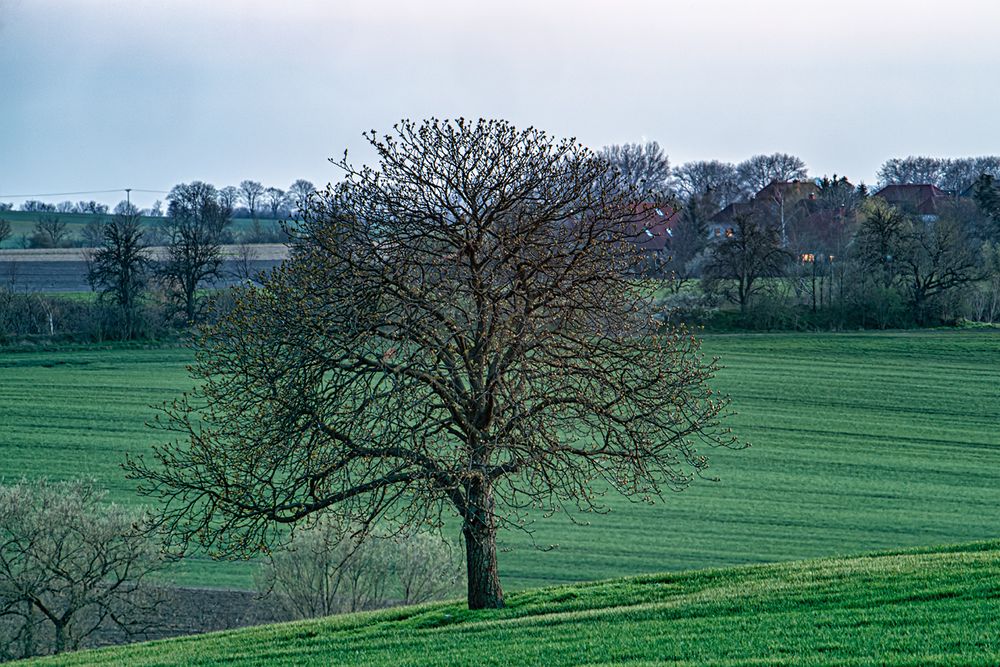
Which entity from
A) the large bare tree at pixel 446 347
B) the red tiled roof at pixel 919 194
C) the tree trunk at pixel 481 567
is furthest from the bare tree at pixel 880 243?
the tree trunk at pixel 481 567

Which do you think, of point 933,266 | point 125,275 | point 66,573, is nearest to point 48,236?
point 125,275

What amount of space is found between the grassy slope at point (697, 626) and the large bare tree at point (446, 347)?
1.80 metres

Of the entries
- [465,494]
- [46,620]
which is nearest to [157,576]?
[46,620]

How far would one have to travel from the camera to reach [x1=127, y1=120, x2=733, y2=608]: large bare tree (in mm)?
16641

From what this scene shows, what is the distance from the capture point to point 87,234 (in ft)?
354

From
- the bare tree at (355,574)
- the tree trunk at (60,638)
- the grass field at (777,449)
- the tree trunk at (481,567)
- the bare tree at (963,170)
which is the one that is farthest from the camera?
the bare tree at (963,170)

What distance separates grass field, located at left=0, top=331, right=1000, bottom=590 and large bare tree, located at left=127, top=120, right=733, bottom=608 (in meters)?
12.7

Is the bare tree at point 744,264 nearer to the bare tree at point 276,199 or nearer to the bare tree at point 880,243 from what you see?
the bare tree at point 880,243

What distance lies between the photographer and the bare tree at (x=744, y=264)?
66250 millimetres

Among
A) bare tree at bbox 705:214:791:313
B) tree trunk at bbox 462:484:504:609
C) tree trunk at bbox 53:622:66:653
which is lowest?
tree trunk at bbox 53:622:66:653

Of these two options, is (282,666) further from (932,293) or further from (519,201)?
(932,293)

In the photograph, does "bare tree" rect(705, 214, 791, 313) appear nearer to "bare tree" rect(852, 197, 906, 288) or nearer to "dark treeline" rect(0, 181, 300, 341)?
"bare tree" rect(852, 197, 906, 288)

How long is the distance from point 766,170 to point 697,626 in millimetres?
139074

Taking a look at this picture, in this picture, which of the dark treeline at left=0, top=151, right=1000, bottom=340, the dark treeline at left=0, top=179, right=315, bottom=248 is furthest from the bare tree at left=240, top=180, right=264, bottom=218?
the dark treeline at left=0, top=151, right=1000, bottom=340
